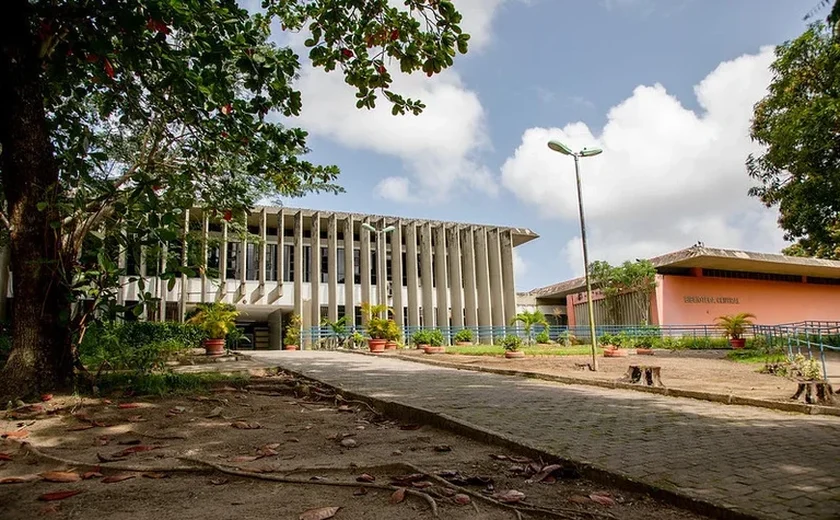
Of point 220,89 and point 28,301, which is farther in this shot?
point 28,301

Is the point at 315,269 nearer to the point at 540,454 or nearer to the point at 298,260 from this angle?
the point at 298,260

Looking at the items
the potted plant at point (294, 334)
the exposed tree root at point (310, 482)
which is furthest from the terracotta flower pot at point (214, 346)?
the exposed tree root at point (310, 482)

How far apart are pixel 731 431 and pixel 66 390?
7391 mm

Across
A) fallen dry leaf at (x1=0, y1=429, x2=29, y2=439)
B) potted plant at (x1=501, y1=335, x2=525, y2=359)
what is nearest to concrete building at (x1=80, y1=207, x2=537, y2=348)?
potted plant at (x1=501, y1=335, x2=525, y2=359)

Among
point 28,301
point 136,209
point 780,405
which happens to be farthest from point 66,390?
point 780,405

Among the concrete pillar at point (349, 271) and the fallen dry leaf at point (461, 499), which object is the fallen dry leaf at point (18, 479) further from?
the concrete pillar at point (349, 271)

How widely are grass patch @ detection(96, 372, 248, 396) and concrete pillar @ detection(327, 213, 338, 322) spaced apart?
1973 cm

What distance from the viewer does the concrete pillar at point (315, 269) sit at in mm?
27578

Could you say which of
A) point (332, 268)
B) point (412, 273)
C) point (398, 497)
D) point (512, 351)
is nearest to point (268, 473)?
point (398, 497)

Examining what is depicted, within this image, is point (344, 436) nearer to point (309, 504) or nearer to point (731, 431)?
point (309, 504)

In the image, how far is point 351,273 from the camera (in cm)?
2872

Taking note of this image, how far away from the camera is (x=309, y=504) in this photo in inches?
110

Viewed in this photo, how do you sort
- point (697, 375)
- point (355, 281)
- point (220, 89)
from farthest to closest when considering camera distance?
point (355, 281), point (697, 375), point (220, 89)

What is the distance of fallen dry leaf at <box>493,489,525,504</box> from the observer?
111 inches
